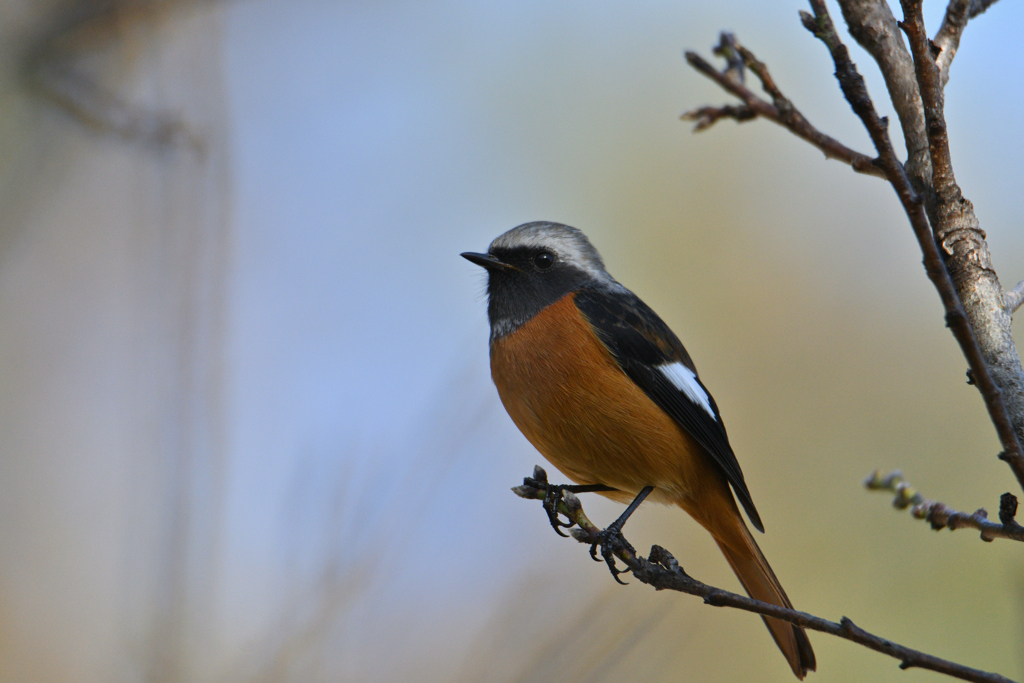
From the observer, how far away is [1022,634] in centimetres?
184

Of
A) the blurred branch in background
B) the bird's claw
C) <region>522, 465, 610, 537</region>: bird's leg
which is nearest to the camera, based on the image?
the bird's claw

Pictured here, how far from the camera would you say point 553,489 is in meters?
2.88

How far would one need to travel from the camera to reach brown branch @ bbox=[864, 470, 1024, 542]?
1506mm

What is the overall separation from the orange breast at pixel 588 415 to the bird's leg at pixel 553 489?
0.16 meters

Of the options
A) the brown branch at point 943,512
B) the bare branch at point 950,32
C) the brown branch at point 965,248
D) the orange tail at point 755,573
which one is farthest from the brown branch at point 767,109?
the orange tail at point 755,573

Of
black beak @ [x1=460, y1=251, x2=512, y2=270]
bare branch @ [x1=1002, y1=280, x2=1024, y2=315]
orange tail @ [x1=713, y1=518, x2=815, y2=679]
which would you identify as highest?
black beak @ [x1=460, y1=251, x2=512, y2=270]

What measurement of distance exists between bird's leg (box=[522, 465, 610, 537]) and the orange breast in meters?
0.16

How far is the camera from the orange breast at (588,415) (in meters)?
3.07

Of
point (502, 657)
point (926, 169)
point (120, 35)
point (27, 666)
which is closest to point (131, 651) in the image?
point (502, 657)

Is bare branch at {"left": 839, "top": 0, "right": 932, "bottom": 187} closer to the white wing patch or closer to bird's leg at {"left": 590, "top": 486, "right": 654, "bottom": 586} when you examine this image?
bird's leg at {"left": 590, "top": 486, "right": 654, "bottom": 586}

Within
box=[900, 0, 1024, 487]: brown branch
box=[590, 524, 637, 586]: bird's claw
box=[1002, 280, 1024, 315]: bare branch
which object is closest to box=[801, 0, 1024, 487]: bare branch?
box=[900, 0, 1024, 487]: brown branch

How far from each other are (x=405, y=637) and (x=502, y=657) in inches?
26.9

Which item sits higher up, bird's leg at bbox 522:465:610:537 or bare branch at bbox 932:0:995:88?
bare branch at bbox 932:0:995:88

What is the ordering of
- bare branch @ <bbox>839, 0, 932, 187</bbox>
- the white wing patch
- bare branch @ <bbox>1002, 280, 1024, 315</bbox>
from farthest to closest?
the white wing patch
bare branch @ <bbox>1002, 280, 1024, 315</bbox>
bare branch @ <bbox>839, 0, 932, 187</bbox>
